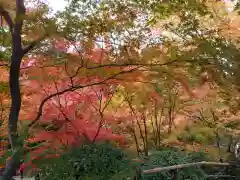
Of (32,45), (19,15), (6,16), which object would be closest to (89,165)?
(32,45)

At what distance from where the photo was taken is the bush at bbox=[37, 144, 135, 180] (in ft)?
13.2

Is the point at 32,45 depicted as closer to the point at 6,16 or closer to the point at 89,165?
the point at 6,16

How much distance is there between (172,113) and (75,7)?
4.22 metres

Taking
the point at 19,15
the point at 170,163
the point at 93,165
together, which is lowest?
the point at 170,163

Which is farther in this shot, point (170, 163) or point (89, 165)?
point (170, 163)

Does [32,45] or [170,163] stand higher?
[32,45]

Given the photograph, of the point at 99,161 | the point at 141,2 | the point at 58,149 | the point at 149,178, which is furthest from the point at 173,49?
the point at 58,149

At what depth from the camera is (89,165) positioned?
4.11m

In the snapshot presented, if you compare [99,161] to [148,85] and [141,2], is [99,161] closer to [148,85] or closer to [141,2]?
[148,85]

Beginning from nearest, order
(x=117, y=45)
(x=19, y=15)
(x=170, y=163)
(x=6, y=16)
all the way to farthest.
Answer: (x=19, y=15) → (x=117, y=45) → (x=6, y=16) → (x=170, y=163)

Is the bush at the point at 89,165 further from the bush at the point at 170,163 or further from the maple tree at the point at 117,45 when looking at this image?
the bush at the point at 170,163

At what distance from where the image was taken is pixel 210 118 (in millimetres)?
7402

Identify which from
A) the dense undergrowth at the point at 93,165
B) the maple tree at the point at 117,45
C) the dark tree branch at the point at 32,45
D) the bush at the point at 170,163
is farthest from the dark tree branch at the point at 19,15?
the bush at the point at 170,163

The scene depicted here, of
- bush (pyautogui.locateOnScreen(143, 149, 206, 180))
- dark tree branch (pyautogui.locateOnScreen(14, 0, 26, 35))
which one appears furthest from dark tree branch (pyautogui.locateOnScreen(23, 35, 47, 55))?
bush (pyautogui.locateOnScreen(143, 149, 206, 180))
